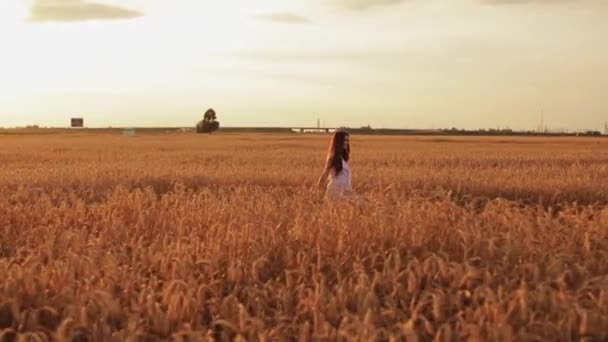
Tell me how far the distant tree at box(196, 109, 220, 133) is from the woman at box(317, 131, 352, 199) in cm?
11613

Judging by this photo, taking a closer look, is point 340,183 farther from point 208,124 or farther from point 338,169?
point 208,124

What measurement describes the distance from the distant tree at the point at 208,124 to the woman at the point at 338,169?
4572 inches

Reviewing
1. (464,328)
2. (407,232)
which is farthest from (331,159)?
(464,328)

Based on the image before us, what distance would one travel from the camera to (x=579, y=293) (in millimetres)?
4332

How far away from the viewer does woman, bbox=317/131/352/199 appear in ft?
33.5

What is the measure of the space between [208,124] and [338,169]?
386 feet

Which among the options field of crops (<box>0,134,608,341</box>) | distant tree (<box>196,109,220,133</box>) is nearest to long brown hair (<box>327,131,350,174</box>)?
field of crops (<box>0,134,608,341</box>)

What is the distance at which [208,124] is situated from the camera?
414 ft

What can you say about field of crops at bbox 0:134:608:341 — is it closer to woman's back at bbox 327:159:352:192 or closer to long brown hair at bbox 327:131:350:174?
woman's back at bbox 327:159:352:192

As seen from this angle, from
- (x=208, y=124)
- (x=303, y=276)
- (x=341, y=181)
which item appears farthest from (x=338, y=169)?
(x=208, y=124)

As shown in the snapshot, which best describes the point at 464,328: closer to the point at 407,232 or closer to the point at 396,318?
the point at 396,318

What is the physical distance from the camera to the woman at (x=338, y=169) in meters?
10.2

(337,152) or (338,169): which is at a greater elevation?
(337,152)

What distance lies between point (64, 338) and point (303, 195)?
21.1 feet
